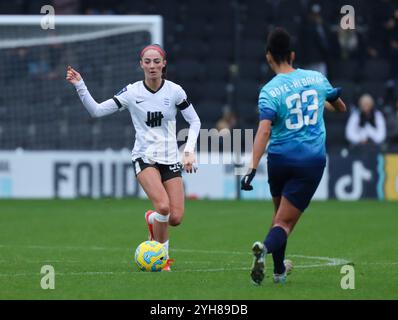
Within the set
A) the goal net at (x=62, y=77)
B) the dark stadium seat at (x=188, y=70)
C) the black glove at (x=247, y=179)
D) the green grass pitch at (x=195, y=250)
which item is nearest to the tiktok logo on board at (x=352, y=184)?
the green grass pitch at (x=195, y=250)

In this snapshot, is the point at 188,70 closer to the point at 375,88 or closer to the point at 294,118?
the point at 375,88

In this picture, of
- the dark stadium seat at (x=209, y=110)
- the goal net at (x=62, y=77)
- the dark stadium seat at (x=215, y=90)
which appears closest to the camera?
the goal net at (x=62, y=77)

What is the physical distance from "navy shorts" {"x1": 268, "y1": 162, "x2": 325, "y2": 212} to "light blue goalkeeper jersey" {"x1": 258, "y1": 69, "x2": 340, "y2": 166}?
55 mm

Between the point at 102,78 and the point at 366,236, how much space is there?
27.5ft

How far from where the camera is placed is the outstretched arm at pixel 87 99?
38.8 feet

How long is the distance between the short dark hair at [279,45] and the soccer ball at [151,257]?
2546mm

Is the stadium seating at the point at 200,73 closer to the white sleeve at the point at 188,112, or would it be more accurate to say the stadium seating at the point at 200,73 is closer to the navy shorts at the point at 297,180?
the white sleeve at the point at 188,112

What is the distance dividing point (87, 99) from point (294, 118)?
9.05ft

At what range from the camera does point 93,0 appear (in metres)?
26.6

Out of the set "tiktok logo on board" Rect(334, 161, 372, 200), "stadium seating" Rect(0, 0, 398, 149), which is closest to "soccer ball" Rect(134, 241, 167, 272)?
"stadium seating" Rect(0, 0, 398, 149)

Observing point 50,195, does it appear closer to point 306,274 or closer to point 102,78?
point 102,78

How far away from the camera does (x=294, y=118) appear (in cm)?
1010

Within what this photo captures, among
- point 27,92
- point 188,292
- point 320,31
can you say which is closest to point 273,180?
point 188,292

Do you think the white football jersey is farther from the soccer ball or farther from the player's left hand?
the soccer ball
